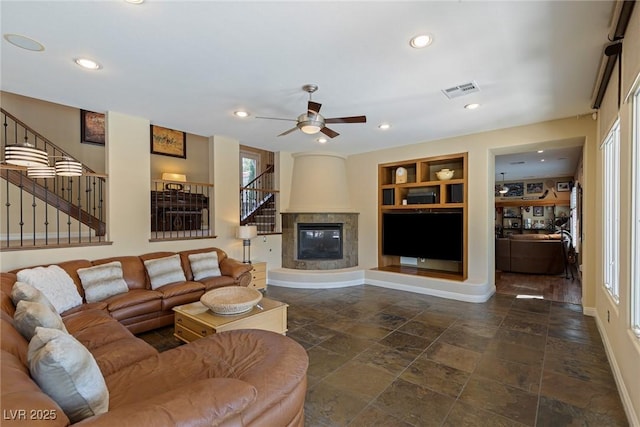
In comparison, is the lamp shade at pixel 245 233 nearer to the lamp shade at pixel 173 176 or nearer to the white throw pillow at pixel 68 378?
the lamp shade at pixel 173 176

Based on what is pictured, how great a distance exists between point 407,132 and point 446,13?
2960mm

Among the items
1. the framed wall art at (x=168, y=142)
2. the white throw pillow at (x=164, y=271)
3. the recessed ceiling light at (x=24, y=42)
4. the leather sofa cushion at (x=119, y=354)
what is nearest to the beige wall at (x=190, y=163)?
the framed wall art at (x=168, y=142)

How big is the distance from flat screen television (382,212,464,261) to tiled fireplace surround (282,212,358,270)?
2.27 feet

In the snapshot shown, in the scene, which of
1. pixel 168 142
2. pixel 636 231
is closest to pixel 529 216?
pixel 636 231

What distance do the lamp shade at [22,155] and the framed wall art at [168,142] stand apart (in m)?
4.33

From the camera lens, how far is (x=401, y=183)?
6.03 m

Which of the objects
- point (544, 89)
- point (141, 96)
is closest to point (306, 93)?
point (141, 96)

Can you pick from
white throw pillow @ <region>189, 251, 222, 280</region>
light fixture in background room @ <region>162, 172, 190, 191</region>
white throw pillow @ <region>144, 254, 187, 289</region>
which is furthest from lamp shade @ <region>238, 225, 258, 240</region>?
light fixture in background room @ <region>162, 172, 190, 191</region>

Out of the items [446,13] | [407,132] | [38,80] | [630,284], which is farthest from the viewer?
[407,132]

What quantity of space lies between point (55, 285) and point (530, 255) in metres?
8.42

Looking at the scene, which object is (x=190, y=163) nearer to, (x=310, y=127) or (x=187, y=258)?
(x=187, y=258)

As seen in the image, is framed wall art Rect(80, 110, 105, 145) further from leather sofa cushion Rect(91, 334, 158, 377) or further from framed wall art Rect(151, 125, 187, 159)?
leather sofa cushion Rect(91, 334, 158, 377)

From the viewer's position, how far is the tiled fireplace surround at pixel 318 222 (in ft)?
20.8

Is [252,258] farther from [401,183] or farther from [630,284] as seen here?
[630,284]
